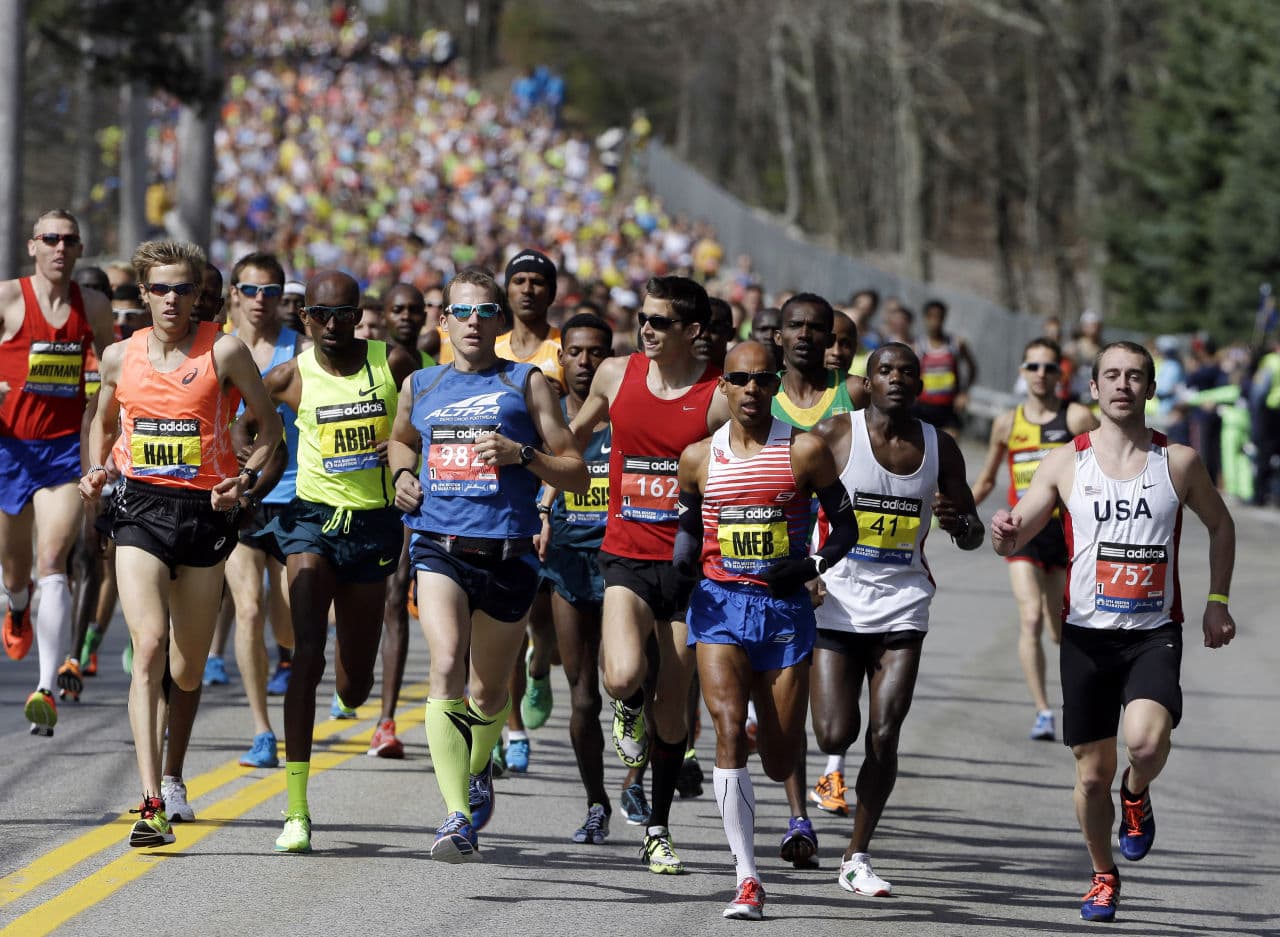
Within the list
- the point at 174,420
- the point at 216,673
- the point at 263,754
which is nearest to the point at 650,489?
the point at 174,420

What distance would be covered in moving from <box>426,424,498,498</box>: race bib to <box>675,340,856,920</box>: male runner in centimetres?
74

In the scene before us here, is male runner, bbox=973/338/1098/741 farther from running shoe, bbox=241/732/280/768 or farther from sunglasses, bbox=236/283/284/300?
running shoe, bbox=241/732/280/768

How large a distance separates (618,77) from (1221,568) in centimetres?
8626

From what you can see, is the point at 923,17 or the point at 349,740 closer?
the point at 349,740

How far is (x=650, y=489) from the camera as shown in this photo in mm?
8727

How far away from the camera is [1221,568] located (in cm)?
820

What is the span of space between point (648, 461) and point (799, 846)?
1579mm

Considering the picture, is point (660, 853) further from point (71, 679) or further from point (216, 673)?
point (216, 673)

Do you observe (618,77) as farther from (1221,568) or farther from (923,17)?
(1221,568)

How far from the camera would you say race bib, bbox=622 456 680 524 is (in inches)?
342

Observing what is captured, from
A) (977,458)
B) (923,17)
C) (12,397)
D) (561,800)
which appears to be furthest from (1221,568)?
(923,17)

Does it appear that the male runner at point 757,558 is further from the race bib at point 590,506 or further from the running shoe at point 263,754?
the running shoe at point 263,754

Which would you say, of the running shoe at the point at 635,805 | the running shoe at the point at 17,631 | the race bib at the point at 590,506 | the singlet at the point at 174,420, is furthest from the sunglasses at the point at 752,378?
the running shoe at the point at 17,631

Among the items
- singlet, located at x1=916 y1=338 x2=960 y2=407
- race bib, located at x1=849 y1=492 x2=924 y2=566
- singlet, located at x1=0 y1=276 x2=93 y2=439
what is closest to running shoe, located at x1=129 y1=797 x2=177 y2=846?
race bib, located at x1=849 y1=492 x2=924 y2=566
